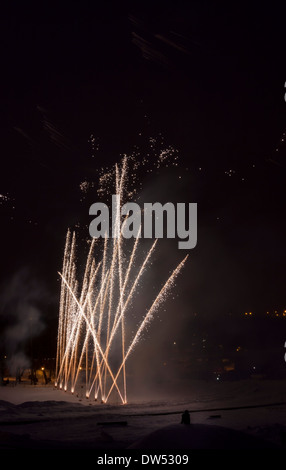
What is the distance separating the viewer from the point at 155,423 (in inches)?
580

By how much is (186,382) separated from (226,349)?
88.7 ft

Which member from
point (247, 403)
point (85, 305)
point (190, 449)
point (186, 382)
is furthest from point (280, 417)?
point (186, 382)

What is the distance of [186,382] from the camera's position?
3259 cm

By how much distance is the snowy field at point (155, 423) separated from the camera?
893 centimetres

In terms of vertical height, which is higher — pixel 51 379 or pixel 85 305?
pixel 85 305

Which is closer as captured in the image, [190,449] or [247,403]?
[190,449]

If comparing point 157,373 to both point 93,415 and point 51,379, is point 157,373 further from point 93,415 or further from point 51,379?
point 93,415

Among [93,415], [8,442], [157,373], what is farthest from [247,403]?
[157,373]

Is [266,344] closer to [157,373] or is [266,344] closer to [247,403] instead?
[157,373]

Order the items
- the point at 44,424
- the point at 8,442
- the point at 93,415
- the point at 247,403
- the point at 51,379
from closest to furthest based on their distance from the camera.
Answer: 1. the point at 8,442
2. the point at 44,424
3. the point at 93,415
4. the point at 247,403
5. the point at 51,379

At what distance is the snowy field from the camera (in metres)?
8.93
